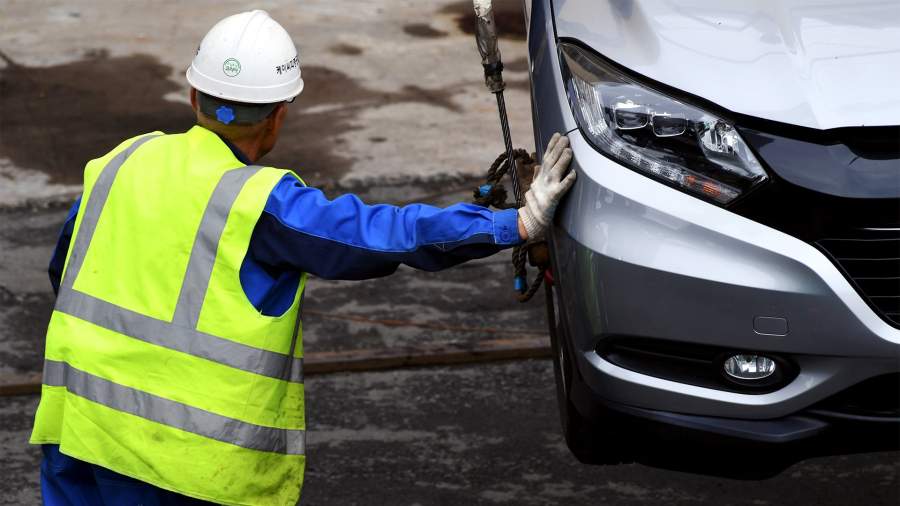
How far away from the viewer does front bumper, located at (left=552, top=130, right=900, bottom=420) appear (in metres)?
2.74

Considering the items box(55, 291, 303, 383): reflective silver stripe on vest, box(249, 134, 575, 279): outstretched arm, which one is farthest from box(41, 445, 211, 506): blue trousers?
box(249, 134, 575, 279): outstretched arm

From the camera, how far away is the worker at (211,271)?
286 cm

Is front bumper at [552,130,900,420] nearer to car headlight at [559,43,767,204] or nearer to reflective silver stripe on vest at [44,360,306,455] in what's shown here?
car headlight at [559,43,767,204]

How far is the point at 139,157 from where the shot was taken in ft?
9.73

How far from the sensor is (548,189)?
118 inches

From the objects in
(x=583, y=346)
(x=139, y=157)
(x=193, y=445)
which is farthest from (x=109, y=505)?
(x=583, y=346)

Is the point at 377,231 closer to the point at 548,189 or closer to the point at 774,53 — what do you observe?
the point at 548,189

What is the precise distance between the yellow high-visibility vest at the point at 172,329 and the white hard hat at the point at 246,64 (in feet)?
0.39

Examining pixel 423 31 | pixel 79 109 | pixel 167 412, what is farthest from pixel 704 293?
pixel 423 31

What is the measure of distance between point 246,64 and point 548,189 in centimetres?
73

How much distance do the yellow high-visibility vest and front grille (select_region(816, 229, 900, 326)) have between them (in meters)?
1.19

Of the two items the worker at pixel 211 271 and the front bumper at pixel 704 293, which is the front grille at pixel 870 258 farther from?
the worker at pixel 211 271

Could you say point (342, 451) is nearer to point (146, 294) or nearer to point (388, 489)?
point (388, 489)

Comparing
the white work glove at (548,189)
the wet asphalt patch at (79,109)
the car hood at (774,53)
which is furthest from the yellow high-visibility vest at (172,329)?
the wet asphalt patch at (79,109)
